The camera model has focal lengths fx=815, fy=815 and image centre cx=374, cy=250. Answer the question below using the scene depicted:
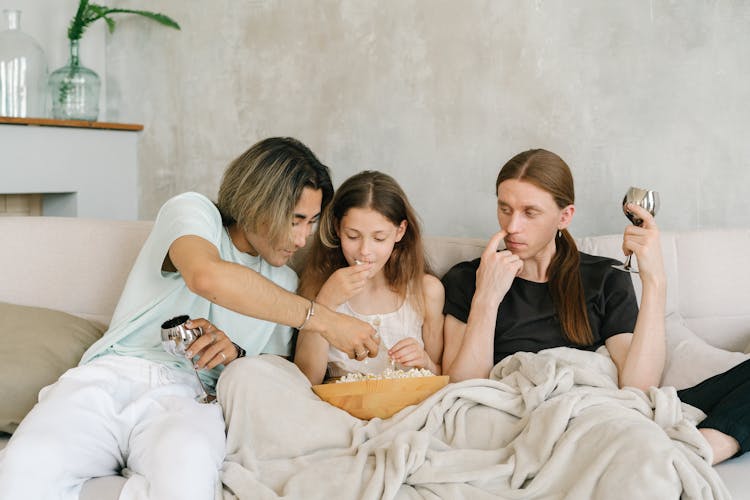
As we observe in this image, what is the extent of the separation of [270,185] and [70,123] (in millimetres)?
1707

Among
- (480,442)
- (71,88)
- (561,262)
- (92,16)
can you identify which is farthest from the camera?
(92,16)

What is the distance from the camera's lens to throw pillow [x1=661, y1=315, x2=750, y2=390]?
203cm

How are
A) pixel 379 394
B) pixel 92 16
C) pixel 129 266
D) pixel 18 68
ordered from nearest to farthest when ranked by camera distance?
1. pixel 379 394
2. pixel 129 266
3. pixel 18 68
4. pixel 92 16

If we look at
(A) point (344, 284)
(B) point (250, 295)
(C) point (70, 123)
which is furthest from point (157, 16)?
(B) point (250, 295)

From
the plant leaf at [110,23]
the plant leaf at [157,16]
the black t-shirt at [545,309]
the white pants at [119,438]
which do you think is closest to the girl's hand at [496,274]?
the black t-shirt at [545,309]

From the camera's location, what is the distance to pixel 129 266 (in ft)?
8.02

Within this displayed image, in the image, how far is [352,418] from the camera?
1.83m

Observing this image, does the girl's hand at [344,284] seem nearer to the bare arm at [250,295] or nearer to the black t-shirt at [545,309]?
the bare arm at [250,295]

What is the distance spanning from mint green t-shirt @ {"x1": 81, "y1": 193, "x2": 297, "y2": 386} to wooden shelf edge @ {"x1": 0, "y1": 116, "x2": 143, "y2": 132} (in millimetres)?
1442

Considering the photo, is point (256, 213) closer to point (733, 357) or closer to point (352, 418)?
point (352, 418)

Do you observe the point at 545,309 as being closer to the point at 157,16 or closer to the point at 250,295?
the point at 250,295

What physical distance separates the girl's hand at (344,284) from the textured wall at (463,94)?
97 cm

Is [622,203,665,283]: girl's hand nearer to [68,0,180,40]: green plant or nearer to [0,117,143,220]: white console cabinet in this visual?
[68,0,180,40]: green plant

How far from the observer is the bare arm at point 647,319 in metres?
2.01
